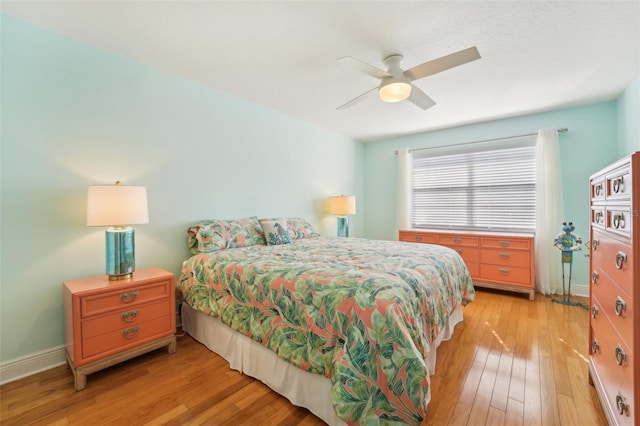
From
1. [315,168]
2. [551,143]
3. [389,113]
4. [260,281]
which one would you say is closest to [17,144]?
[260,281]

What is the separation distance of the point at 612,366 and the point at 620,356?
0.19 metres

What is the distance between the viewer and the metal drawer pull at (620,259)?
1.10 metres

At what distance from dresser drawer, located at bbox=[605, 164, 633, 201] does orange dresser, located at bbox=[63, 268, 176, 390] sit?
2607 mm

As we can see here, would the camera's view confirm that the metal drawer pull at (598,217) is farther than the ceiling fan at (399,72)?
No

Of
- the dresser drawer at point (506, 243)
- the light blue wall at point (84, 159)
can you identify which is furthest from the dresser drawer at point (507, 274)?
the light blue wall at point (84, 159)

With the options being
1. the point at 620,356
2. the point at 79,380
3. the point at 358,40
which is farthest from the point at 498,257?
the point at 79,380

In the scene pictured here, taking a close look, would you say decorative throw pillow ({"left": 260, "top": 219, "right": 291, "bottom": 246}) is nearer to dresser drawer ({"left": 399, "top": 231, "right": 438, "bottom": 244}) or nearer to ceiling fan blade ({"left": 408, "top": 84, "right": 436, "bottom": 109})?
ceiling fan blade ({"left": 408, "top": 84, "right": 436, "bottom": 109})

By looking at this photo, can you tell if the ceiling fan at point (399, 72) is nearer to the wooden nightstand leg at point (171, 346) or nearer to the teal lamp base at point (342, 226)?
the teal lamp base at point (342, 226)

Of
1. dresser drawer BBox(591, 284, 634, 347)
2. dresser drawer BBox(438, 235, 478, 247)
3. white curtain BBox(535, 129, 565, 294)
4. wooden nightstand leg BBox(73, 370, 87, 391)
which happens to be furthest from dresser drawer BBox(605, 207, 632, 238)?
wooden nightstand leg BBox(73, 370, 87, 391)

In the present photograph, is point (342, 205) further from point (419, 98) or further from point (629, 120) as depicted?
point (629, 120)

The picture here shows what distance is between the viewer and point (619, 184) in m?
1.15

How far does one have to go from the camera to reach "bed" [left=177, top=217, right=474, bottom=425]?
1.19 metres

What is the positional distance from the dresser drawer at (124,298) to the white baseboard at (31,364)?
62cm

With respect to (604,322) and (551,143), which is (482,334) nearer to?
(604,322)
